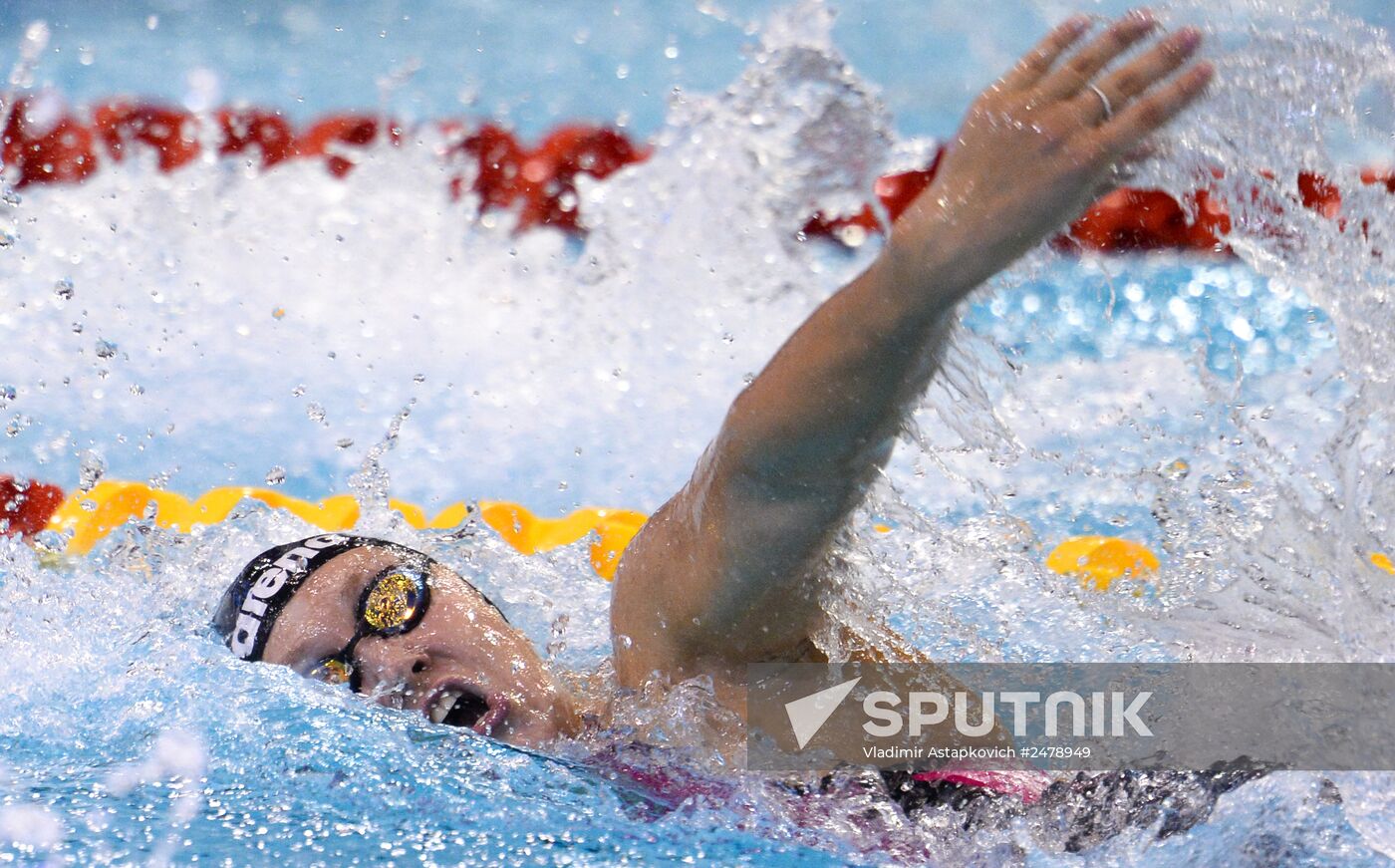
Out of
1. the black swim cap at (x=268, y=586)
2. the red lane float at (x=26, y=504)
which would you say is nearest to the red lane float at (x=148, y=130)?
the red lane float at (x=26, y=504)

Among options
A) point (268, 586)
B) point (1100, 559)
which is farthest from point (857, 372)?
point (1100, 559)

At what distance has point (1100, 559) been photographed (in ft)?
8.20

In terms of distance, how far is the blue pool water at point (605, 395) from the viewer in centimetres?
98

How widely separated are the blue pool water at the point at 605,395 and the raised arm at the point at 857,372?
72 millimetres

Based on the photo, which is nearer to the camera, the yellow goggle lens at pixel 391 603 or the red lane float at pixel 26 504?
the yellow goggle lens at pixel 391 603

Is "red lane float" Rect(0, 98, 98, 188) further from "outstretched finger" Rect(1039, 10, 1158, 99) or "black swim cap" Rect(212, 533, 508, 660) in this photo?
"outstretched finger" Rect(1039, 10, 1158, 99)

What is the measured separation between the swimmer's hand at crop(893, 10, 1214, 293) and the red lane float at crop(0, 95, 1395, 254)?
2971mm

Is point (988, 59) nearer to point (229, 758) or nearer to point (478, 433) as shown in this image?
point (478, 433)

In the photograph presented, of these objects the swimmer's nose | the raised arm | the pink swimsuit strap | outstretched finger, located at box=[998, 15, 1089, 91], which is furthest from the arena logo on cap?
outstretched finger, located at box=[998, 15, 1089, 91]

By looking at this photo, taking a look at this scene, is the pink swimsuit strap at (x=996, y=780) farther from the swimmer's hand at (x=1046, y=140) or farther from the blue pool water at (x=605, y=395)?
the swimmer's hand at (x=1046, y=140)

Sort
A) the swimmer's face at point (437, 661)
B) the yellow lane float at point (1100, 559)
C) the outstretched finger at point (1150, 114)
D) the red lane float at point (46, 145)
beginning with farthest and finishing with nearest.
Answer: the red lane float at point (46, 145)
the yellow lane float at point (1100, 559)
the swimmer's face at point (437, 661)
the outstretched finger at point (1150, 114)

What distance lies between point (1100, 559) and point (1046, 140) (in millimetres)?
1894

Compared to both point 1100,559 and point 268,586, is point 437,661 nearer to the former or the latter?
point 268,586

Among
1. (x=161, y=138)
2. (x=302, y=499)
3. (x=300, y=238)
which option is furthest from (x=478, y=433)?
(x=161, y=138)
